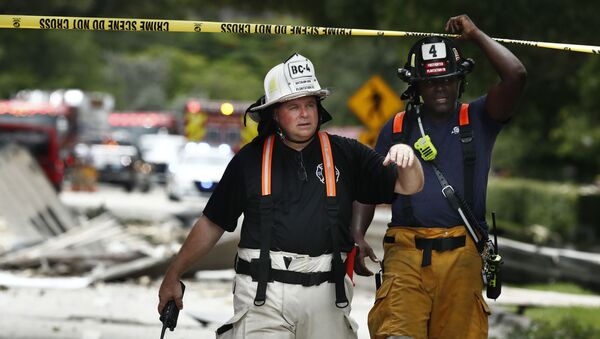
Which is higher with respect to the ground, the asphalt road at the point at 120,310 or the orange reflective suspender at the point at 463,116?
the orange reflective suspender at the point at 463,116

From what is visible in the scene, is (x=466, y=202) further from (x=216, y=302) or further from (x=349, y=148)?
(x=216, y=302)

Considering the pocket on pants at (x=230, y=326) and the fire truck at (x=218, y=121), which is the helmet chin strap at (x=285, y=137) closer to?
the pocket on pants at (x=230, y=326)

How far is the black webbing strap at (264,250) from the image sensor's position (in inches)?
237

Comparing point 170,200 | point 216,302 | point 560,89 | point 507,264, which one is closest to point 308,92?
point 216,302

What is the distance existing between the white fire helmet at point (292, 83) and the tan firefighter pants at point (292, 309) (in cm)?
72

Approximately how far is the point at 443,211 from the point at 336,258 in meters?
0.90

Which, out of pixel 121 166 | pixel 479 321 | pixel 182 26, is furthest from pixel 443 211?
pixel 121 166

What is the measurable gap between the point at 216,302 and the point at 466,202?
7864 millimetres

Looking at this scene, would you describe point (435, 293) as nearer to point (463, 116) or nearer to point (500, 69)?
point (463, 116)

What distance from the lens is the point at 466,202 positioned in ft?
22.2

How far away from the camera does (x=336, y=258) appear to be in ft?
20.1

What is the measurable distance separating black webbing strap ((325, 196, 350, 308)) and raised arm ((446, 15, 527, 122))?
3.86 feet

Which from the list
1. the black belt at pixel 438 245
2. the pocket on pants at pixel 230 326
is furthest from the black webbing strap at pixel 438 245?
the pocket on pants at pixel 230 326

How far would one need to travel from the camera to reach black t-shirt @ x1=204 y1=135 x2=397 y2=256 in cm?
608
